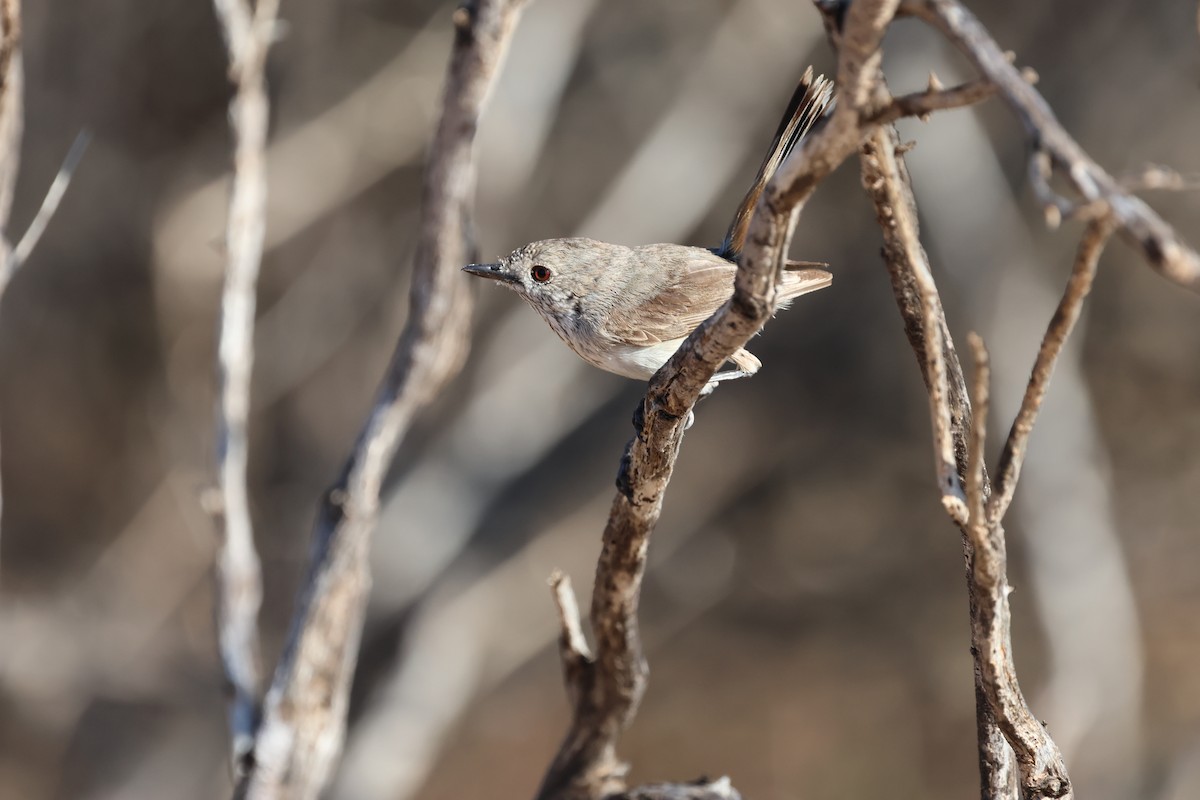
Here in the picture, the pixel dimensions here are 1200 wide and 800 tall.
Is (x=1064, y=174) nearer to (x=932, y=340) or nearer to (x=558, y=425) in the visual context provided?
(x=932, y=340)

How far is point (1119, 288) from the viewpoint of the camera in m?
7.41

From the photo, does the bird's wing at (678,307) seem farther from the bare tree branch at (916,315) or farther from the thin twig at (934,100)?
the thin twig at (934,100)

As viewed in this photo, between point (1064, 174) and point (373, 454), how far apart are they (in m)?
2.22

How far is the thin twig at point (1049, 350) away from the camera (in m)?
1.28

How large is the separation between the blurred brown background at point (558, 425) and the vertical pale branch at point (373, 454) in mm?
3779

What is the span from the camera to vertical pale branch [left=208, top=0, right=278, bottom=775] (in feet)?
10.3

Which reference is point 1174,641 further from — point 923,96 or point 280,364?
point 923,96

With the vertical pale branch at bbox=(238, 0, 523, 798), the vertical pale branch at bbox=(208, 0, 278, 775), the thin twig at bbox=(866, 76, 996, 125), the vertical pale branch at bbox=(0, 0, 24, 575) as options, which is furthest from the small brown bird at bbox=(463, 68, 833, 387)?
the thin twig at bbox=(866, 76, 996, 125)

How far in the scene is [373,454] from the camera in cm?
306

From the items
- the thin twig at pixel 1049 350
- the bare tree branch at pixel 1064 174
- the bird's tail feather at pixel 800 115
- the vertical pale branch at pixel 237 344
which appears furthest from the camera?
the vertical pale branch at pixel 237 344

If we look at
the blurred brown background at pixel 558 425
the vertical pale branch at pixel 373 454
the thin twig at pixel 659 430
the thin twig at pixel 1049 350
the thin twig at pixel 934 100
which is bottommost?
the thin twig at pixel 1049 350

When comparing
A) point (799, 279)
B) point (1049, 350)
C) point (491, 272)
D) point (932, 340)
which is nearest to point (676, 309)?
point (799, 279)

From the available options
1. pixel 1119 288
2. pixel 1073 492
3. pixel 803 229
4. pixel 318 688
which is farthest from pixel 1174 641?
pixel 318 688

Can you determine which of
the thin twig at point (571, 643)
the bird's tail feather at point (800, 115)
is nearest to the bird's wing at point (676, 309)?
the bird's tail feather at point (800, 115)
